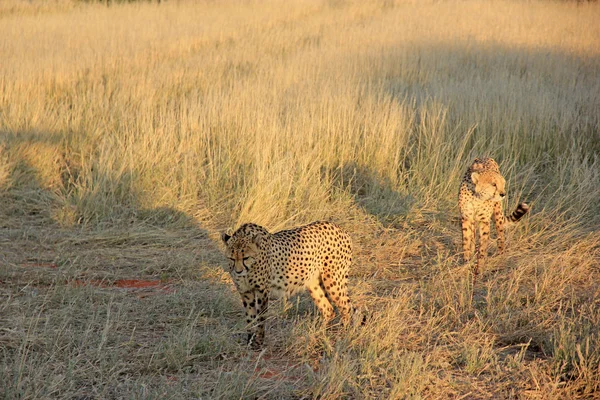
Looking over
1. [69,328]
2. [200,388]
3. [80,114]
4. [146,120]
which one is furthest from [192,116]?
[200,388]

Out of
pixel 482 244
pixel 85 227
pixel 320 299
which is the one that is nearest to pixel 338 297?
pixel 320 299

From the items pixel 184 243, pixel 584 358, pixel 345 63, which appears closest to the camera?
pixel 584 358

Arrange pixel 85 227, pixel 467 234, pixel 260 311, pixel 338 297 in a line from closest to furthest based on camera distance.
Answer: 1. pixel 260 311
2. pixel 338 297
3. pixel 467 234
4. pixel 85 227

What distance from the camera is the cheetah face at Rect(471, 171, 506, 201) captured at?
4.47 metres

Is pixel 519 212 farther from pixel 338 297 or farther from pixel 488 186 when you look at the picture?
pixel 338 297

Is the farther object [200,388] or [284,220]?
[284,220]

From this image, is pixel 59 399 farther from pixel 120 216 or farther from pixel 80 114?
pixel 80 114

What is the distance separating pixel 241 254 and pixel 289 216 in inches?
82.2

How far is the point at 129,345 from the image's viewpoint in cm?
343

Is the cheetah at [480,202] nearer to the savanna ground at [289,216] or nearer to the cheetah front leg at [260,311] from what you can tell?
the savanna ground at [289,216]

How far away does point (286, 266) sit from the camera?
347 centimetres

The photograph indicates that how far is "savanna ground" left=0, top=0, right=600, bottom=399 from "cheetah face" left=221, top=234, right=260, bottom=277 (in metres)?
0.36

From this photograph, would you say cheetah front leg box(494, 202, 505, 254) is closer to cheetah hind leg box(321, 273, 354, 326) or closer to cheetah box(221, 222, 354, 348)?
cheetah box(221, 222, 354, 348)

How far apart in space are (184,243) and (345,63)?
221 inches
